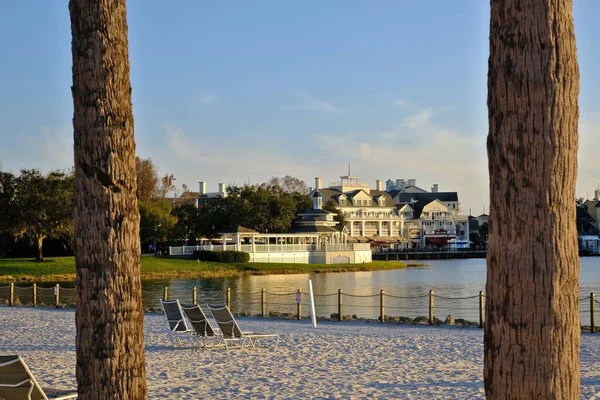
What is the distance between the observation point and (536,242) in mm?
3951

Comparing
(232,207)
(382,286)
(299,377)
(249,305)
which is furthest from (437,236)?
(299,377)

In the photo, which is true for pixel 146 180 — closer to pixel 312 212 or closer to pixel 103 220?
pixel 312 212

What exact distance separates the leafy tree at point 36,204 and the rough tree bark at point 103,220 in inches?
2062

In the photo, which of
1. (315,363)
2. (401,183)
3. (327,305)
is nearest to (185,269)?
(327,305)

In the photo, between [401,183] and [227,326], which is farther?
[401,183]

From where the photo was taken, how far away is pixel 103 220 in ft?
18.2

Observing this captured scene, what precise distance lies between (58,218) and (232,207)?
25519 millimetres

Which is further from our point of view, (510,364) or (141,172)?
(141,172)

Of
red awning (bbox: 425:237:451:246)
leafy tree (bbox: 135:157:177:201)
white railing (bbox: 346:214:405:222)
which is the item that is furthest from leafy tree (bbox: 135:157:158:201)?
red awning (bbox: 425:237:451:246)

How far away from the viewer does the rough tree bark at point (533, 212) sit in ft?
13.0

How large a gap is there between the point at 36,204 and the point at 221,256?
1707 cm

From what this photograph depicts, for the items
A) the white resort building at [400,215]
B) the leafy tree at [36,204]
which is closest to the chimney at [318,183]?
the white resort building at [400,215]

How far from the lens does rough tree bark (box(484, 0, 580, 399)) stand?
13.0 ft

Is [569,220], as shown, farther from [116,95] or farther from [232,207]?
[232,207]
